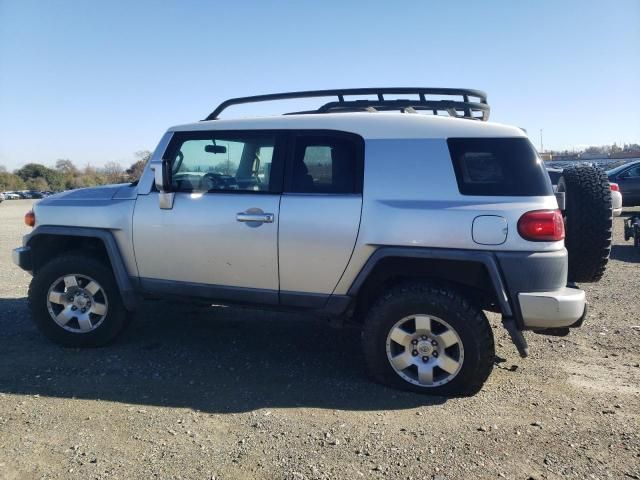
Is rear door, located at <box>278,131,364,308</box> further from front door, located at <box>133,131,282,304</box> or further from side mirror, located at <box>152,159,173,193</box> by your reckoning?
side mirror, located at <box>152,159,173,193</box>

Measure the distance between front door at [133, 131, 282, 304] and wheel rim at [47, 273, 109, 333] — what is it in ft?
1.70

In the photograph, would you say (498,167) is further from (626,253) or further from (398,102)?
(626,253)

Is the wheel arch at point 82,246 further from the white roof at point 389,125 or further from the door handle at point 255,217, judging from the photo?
the white roof at point 389,125

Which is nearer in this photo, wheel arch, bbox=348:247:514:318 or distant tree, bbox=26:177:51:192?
wheel arch, bbox=348:247:514:318

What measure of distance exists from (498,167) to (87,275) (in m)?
3.53

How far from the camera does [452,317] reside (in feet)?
11.6

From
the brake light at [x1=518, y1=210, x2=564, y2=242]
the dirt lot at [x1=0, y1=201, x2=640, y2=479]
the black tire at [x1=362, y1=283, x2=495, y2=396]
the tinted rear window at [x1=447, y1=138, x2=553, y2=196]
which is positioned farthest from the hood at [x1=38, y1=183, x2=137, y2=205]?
the brake light at [x1=518, y1=210, x2=564, y2=242]

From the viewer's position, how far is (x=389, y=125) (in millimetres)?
3771

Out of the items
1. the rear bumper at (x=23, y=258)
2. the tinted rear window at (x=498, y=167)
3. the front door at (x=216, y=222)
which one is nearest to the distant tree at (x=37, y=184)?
the rear bumper at (x=23, y=258)

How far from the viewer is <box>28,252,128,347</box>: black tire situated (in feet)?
14.7

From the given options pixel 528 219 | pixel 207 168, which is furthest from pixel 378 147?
pixel 207 168

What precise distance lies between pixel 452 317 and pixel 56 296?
3.45 m

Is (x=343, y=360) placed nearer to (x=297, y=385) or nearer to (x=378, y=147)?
(x=297, y=385)

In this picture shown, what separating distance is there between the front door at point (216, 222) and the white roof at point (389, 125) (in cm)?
15
